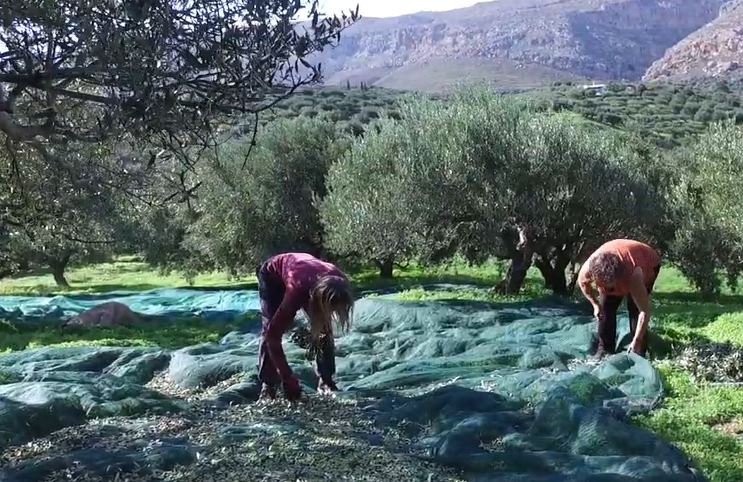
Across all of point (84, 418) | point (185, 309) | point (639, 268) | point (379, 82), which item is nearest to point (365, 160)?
point (185, 309)

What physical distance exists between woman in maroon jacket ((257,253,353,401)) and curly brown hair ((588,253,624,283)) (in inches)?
116

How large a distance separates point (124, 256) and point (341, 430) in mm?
35771

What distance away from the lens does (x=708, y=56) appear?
3748 inches

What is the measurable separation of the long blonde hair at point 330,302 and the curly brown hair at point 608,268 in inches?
131

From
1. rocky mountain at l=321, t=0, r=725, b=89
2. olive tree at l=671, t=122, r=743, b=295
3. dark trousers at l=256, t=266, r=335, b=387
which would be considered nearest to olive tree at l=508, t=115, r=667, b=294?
olive tree at l=671, t=122, r=743, b=295

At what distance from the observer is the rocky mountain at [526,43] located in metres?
94.6

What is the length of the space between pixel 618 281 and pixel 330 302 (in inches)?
146

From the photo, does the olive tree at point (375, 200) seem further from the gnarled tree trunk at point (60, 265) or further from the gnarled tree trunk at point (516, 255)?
the gnarled tree trunk at point (60, 265)

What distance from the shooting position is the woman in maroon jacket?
615cm

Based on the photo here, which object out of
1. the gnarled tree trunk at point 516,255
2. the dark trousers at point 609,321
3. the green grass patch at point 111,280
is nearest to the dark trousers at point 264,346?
the dark trousers at point 609,321

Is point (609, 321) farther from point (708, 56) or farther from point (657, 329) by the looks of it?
point (708, 56)

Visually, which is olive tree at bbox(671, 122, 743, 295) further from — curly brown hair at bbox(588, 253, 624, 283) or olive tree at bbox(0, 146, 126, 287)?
olive tree at bbox(0, 146, 126, 287)

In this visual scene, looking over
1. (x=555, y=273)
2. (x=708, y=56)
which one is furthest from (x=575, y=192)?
(x=708, y=56)

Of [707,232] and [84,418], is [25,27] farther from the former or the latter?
[707,232]
